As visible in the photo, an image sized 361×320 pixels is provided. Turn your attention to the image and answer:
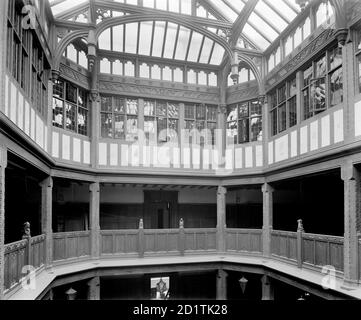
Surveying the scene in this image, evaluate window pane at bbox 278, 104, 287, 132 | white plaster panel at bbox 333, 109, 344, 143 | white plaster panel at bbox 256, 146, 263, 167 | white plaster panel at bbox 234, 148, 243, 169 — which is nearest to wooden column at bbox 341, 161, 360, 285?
white plaster panel at bbox 333, 109, 344, 143

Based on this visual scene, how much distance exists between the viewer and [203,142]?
14.6 metres

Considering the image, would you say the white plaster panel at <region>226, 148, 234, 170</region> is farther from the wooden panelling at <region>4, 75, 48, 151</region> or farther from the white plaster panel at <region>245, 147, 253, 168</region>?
the wooden panelling at <region>4, 75, 48, 151</region>

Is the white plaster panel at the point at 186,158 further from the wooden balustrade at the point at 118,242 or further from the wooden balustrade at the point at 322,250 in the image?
the wooden balustrade at the point at 322,250

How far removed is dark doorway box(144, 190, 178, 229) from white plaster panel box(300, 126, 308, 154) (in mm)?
6996

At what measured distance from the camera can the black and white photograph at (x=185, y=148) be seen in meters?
8.80

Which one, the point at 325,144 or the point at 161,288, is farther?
the point at 161,288

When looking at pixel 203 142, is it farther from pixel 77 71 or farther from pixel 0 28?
pixel 0 28

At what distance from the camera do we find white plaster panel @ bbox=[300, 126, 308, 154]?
10.7 m

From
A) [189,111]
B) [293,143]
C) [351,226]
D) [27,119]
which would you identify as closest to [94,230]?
[27,119]

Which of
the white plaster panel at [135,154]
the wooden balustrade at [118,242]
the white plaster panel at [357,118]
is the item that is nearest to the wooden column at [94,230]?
the wooden balustrade at [118,242]

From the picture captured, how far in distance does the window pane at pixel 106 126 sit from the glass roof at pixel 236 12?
3038mm

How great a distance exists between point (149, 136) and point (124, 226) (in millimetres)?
4338

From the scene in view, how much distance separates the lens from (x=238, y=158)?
559 inches
